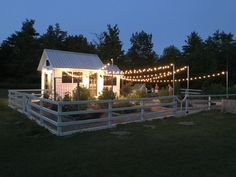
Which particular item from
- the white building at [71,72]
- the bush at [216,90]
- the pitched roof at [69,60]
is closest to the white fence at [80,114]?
the white building at [71,72]

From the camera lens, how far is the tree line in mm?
37812

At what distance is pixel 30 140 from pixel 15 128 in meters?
2.05

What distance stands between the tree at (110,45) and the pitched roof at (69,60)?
20863 mm

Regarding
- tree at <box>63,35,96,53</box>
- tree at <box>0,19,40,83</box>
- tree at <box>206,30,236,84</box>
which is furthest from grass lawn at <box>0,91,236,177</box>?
tree at <box>63,35,96,53</box>

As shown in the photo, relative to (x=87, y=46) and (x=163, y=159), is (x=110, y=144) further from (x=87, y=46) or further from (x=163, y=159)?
(x=87, y=46)

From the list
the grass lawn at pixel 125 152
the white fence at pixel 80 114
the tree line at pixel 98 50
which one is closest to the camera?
the grass lawn at pixel 125 152

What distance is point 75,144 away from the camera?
22.1ft

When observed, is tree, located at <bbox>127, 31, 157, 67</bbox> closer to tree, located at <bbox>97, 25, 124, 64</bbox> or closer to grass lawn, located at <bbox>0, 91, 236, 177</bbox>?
tree, located at <bbox>97, 25, 124, 64</bbox>

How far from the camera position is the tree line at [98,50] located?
124 ft

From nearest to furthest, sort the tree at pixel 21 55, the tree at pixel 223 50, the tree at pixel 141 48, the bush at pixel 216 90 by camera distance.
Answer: the bush at pixel 216 90, the tree at pixel 223 50, the tree at pixel 21 55, the tree at pixel 141 48

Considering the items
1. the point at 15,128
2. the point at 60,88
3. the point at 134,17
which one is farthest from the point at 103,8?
the point at 15,128

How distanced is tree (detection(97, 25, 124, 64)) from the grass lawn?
3322 cm

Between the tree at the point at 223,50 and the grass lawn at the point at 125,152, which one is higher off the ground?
the tree at the point at 223,50

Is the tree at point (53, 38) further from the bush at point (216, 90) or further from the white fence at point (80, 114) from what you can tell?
Result: the white fence at point (80, 114)
